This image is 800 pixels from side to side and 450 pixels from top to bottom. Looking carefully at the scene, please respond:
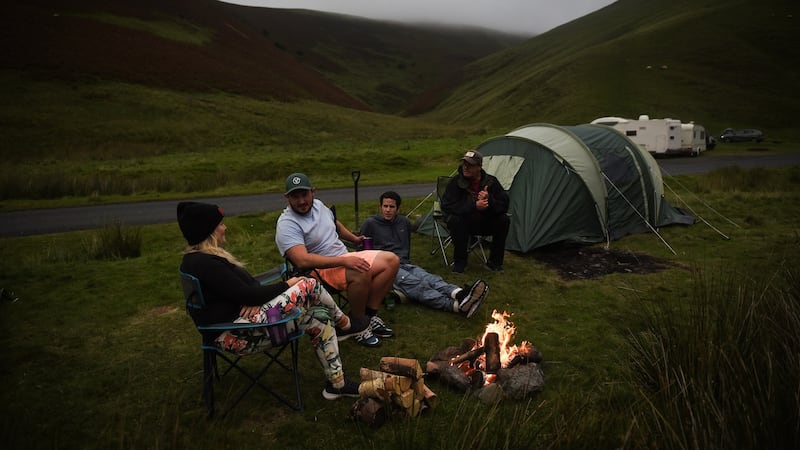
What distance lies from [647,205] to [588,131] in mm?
1717

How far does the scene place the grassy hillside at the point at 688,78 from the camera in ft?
159

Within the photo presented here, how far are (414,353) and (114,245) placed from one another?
6.29 meters

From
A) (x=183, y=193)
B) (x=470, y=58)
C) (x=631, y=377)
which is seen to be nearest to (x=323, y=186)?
(x=183, y=193)

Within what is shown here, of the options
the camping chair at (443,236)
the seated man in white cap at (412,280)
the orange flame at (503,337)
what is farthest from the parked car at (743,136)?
the orange flame at (503,337)

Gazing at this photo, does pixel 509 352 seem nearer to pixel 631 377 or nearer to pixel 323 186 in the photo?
pixel 631 377

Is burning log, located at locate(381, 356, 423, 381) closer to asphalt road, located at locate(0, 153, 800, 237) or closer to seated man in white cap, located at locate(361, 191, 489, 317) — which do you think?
seated man in white cap, located at locate(361, 191, 489, 317)

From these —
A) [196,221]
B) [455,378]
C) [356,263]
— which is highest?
[196,221]

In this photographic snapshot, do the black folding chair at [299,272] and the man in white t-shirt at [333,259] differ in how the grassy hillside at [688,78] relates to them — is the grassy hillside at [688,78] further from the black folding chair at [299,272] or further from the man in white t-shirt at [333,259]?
the black folding chair at [299,272]

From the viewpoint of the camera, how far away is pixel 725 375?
258cm

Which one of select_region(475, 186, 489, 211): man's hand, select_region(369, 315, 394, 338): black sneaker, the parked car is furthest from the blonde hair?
the parked car

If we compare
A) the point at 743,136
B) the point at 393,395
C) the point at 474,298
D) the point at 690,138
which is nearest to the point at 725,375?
the point at 393,395

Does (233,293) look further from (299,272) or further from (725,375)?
(725,375)

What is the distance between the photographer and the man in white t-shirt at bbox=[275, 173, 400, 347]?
4465 mm

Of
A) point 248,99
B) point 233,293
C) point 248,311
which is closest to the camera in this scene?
point 233,293
